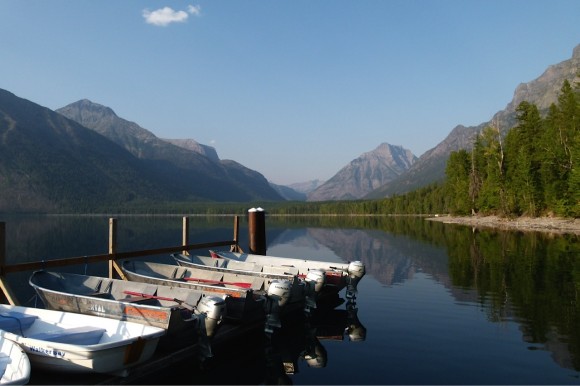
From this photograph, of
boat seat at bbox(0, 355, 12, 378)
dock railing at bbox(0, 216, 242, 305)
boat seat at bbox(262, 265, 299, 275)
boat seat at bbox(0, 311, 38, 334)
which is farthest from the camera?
boat seat at bbox(262, 265, 299, 275)

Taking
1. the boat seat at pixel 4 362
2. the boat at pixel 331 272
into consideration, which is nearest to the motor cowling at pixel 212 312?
the boat seat at pixel 4 362

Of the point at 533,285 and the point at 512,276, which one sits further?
the point at 512,276

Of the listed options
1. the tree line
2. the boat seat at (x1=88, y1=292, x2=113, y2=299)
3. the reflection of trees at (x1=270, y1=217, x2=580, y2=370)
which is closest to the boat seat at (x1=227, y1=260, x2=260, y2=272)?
the boat seat at (x1=88, y1=292, x2=113, y2=299)

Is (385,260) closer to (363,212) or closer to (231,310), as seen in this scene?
(231,310)

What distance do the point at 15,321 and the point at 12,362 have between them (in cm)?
284

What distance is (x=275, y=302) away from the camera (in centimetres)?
1421

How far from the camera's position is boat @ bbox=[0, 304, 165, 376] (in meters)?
9.20

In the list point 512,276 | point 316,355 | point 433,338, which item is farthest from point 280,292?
point 512,276

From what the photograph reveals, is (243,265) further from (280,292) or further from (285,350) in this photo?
(285,350)

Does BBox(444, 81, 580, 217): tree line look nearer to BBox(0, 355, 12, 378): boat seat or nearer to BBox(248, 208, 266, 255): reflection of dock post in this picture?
BBox(248, 208, 266, 255): reflection of dock post

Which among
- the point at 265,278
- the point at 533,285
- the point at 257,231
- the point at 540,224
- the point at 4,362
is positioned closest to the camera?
the point at 4,362

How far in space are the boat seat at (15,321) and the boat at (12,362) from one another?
6.14 ft

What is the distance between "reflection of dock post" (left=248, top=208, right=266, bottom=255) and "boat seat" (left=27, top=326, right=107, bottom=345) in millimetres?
14561

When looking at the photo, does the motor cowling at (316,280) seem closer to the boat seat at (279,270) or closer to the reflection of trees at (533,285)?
the boat seat at (279,270)
